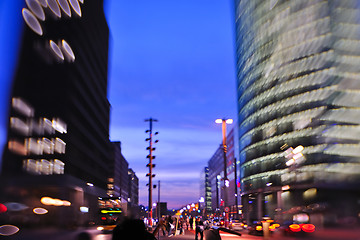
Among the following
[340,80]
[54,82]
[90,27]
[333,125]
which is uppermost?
[90,27]

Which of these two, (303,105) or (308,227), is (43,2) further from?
(303,105)

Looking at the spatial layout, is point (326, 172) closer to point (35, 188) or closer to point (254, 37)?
point (254, 37)

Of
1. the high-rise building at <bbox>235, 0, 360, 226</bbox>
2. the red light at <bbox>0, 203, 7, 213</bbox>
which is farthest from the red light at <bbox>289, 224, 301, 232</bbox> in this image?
the high-rise building at <bbox>235, 0, 360, 226</bbox>

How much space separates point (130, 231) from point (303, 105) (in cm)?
8594

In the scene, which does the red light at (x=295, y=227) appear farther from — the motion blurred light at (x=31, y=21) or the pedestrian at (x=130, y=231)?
the pedestrian at (x=130, y=231)

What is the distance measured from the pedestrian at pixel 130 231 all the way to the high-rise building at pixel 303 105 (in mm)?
74790

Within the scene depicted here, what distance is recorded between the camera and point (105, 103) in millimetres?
108562

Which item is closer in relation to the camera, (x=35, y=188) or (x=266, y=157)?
(x=35, y=188)

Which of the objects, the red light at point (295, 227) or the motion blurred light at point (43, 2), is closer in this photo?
the motion blurred light at point (43, 2)

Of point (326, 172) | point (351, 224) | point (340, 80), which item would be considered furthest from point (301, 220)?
point (340, 80)

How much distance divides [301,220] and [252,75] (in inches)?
2943

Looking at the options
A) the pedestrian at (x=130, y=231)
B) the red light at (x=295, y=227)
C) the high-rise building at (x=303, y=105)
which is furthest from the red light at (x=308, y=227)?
the high-rise building at (x=303, y=105)

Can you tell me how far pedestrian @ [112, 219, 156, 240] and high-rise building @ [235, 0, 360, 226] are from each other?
7479 cm

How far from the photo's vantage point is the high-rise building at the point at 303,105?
79.6 metres
